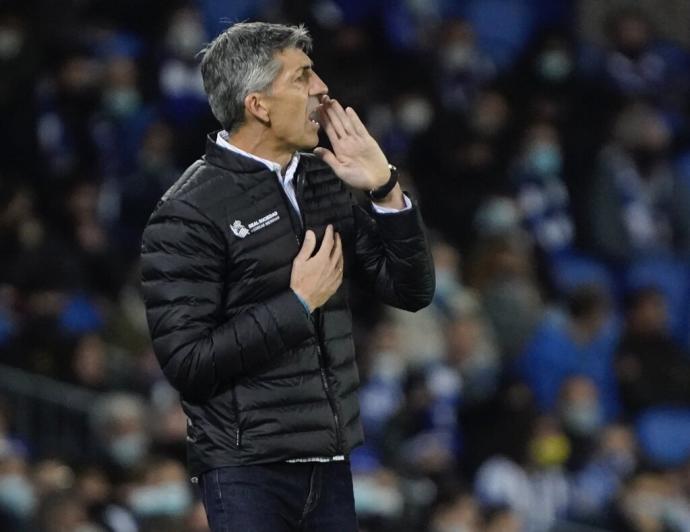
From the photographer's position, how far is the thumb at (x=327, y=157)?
4.11 metres

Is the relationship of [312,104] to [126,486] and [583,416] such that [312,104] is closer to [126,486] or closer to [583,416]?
[126,486]

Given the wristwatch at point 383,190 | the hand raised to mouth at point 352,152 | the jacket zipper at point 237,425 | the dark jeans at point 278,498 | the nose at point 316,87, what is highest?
the nose at point 316,87

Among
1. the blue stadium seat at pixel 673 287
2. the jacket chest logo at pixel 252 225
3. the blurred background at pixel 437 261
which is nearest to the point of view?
the jacket chest logo at pixel 252 225

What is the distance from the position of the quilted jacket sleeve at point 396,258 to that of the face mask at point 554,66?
26.8 ft

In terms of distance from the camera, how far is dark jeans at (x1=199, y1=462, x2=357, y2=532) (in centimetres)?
395

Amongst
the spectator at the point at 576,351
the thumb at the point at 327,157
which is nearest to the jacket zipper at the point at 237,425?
the thumb at the point at 327,157

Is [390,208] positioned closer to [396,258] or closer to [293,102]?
[396,258]

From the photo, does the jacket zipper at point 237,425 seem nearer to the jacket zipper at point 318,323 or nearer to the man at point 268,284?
the man at point 268,284

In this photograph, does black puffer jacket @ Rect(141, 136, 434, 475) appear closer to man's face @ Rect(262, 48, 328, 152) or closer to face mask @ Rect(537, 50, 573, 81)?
man's face @ Rect(262, 48, 328, 152)

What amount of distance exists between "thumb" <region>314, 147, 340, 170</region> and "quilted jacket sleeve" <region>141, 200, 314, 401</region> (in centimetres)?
34

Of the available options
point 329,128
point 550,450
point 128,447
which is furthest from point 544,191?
point 329,128

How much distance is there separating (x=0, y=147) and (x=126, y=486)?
2.52m

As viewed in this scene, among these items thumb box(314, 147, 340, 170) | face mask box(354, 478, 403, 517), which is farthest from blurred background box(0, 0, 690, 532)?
thumb box(314, 147, 340, 170)

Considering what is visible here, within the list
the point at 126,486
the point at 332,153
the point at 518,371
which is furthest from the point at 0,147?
the point at 332,153
